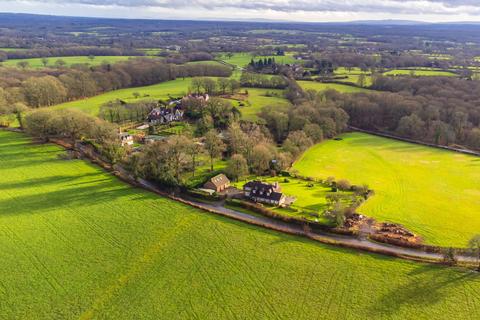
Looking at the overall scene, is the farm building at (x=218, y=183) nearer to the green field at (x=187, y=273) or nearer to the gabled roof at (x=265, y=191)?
the gabled roof at (x=265, y=191)

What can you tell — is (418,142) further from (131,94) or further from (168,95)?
(131,94)

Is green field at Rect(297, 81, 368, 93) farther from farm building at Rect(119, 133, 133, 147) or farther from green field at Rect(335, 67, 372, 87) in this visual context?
farm building at Rect(119, 133, 133, 147)

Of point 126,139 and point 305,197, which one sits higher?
point 126,139

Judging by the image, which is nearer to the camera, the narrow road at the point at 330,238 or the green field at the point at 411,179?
the narrow road at the point at 330,238

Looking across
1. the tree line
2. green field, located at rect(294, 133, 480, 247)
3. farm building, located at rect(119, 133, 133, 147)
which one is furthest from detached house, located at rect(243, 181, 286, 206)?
the tree line

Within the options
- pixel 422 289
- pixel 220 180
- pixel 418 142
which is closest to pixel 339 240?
pixel 422 289

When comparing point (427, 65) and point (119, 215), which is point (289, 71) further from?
point (119, 215)

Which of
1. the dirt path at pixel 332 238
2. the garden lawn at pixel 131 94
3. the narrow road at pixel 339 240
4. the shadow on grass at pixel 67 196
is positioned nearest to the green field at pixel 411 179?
the narrow road at pixel 339 240
